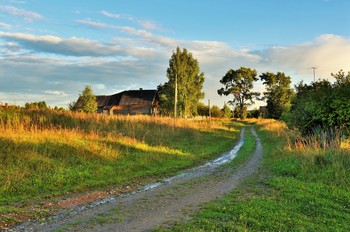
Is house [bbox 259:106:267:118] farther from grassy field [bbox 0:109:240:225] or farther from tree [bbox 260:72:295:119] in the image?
grassy field [bbox 0:109:240:225]

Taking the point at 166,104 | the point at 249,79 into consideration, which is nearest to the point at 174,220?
the point at 166,104

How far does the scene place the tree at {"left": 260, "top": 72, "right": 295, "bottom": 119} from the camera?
7692 centimetres

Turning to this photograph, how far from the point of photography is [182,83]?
5081 centimetres

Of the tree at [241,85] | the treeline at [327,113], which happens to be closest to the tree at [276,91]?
the tree at [241,85]

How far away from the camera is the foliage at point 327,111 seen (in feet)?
49.9

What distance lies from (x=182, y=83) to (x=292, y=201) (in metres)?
43.6

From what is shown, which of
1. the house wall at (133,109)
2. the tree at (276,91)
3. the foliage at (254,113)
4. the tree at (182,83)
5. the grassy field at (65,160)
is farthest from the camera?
the foliage at (254,113)

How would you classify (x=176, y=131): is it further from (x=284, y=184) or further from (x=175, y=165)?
(x=284, y=184)

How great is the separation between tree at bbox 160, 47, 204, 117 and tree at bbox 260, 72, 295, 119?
2912cm

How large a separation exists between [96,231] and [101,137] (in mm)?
11591

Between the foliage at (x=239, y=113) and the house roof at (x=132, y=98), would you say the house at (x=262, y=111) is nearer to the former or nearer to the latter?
the foliage at (x=239, y=113)

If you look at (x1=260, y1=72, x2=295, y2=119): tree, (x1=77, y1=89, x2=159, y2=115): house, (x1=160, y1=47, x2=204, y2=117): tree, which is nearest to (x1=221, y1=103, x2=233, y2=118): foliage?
(x1=260, y1=72, x2=295, y2=119): tree

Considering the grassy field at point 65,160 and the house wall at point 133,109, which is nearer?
the grassy field at point 65,160

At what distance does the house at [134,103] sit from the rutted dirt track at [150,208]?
5259 cm
